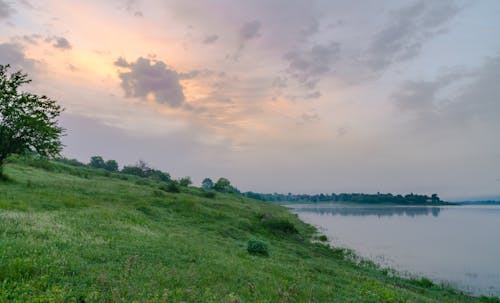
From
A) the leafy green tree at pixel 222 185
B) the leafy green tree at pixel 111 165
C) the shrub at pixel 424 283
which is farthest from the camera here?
the leafy green tree at pixel 111 165

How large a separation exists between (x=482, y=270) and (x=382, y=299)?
23.0 metres

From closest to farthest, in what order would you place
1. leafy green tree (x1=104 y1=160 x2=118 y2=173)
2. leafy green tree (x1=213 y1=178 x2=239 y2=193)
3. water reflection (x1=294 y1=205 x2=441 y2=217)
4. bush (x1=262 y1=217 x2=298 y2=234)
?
1. bush (x1=262 y1=217 x2=298 y2=234)
2. water reflection (x1=294 y1=205 x2=441 y2=217)
3. leafy green tree (x1=213 y1=178 x2=239 y2=193)
4. leafy green tree (x1=104 y1=160 x2=118 y2=173)

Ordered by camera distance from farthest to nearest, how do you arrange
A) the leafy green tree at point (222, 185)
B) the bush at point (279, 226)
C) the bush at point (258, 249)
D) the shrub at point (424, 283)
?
the leafy green tree at point (222, 185), the bush at point (279, 226), the shrub at point (424, 283), the bush at point (258, 249)

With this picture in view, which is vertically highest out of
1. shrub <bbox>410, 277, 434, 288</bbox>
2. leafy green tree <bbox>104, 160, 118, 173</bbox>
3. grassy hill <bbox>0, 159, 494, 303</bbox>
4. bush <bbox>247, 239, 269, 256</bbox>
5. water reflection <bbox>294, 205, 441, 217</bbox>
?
leafy green tree <bbox>104, 160, 118, 173</bbox>

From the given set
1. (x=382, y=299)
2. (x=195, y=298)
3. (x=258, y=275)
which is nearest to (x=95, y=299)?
(x=195, y=298)

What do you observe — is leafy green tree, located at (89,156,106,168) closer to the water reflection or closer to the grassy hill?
the water reflection

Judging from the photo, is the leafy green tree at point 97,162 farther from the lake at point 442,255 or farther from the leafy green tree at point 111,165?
the lake at point 442,255

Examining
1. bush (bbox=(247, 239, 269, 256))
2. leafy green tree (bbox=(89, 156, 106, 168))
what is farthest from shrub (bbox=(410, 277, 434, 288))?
leafy green tree (bbox=(89, 156, 106, 168))

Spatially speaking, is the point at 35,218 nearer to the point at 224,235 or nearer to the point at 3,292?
the point at 3,292

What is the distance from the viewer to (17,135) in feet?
118

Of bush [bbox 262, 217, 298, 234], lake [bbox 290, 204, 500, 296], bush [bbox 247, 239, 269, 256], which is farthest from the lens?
bush [bbox 262, 217, 298, 234]

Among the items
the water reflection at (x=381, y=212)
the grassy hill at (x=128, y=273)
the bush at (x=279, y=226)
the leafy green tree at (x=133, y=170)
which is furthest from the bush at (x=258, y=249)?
the leafy green tree at (x=133, y=170)

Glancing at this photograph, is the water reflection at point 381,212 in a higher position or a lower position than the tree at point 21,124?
lower

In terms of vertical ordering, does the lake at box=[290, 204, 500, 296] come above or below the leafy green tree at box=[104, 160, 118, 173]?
below
